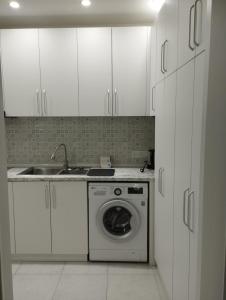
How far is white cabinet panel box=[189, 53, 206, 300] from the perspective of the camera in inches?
47.8

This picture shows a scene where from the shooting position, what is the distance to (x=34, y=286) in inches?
93.7

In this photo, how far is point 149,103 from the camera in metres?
2.73

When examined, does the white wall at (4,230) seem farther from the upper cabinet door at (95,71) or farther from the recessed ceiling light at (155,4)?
the recessed ceiling light at (155,4)

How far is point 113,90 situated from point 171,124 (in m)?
1.10

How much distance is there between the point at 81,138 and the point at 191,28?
2.02 m

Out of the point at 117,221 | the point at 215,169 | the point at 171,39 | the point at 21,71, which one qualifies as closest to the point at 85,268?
the point at 117,221

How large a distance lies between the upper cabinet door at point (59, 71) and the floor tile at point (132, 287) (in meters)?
1.71

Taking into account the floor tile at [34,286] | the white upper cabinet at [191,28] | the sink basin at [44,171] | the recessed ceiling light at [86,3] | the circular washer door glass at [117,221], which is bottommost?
the floor tile at [34,286]

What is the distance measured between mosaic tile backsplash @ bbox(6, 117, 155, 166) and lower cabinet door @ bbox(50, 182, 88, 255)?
0.59 meters

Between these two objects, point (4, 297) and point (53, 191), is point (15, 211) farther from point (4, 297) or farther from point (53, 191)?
point (4, 297)

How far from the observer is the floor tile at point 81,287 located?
2244 millimetres

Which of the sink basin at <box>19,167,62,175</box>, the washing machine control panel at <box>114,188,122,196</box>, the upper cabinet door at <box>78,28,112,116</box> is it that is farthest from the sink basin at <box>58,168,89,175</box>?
the upper cabinet door at <box>78,28,112,116</box>

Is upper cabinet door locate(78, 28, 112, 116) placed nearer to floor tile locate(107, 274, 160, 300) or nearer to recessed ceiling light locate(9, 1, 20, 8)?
recessed ceiling light locate(9, 1, 20, 8)

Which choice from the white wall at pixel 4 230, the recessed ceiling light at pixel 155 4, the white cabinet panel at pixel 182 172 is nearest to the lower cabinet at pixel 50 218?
the white cabinet panel at pixel 182 172
